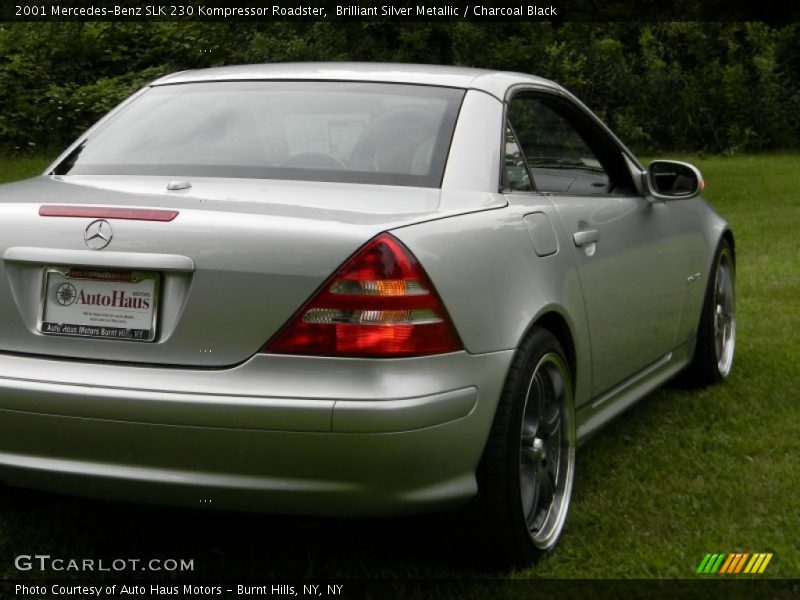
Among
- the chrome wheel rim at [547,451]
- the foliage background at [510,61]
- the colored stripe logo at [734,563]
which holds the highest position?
the chrome wheel rim at [547,451]

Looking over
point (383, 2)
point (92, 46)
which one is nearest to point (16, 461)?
point (383, 2)

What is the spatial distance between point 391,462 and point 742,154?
75.1 feet

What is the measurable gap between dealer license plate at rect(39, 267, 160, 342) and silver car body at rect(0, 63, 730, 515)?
3cm

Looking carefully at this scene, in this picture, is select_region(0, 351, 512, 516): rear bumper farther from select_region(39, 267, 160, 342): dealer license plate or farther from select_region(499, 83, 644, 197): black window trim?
select_region(499, 83, 644, 197): black window trim

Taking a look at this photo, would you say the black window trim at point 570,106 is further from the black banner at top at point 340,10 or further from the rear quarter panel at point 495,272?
the black banner at top at point 340,10

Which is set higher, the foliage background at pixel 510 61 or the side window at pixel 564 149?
the side window at pixel 564 149

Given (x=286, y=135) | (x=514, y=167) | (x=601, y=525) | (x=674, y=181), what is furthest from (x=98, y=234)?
(x=674, y=181)

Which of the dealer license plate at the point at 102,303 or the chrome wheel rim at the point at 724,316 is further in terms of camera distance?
the chrome wheel rim at the point at 724,316

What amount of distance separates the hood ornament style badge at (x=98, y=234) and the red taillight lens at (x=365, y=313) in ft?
1.61

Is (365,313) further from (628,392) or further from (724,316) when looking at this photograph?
(724,316)

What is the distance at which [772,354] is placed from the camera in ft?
23.4

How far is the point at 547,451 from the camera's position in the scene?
13.8ft

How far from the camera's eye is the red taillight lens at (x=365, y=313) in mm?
3297

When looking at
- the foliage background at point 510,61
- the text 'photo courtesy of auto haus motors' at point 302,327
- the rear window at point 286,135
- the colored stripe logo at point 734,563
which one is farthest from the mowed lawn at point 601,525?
the foliage background at point 510,61
